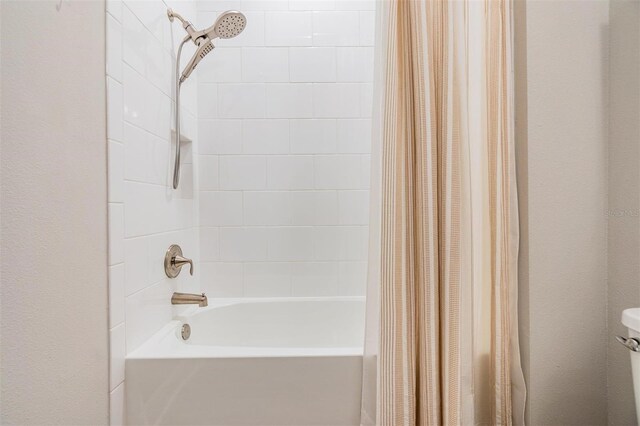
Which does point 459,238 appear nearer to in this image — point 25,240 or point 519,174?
point 519,174

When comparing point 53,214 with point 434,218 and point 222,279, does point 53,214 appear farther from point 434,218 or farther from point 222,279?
point 222,279

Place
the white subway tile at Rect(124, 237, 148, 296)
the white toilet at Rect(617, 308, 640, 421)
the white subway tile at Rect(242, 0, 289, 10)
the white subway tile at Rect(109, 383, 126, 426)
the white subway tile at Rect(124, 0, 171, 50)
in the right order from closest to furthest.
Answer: the white toilet at Rect(617, 308, 640, 421)
the white subway tile at Rect(109, 383, 126, 426)
the white subway tile at Rect(124, 237, 148, 296)
the white subway tile at Rect(124, 0, 171, 50)
the white subway tile at Rect(242, 0, 289, 10)

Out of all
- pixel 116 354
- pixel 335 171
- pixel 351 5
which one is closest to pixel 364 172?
pixel 335 171

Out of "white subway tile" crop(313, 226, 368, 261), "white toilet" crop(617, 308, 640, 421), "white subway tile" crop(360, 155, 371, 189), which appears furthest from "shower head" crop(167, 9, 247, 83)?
"white toilet" crop(617, 308, 640, 421)

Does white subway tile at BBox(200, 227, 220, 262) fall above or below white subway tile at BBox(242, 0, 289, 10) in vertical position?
below

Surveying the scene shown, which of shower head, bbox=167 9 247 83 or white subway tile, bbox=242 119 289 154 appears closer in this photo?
shower head, bbox=167 9 247 83

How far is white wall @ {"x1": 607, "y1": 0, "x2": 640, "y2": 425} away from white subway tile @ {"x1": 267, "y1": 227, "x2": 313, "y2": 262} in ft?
4.08

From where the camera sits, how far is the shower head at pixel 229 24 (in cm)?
139

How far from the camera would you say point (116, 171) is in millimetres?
1084

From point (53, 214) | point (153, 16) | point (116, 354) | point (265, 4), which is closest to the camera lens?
point (53, 214)

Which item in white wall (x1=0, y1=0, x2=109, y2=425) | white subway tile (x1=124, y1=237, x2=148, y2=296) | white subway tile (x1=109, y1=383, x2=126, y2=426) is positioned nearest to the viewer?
white wall (x1=0, y1=0, x2=109, y2=425)

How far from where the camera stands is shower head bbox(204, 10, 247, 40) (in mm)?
1387

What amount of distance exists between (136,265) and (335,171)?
3.50ft

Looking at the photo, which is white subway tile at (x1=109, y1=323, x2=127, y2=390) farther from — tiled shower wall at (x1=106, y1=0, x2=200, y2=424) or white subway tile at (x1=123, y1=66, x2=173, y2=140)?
white subway tile at (x1=123, y1=66, x2=173, y2=140)
